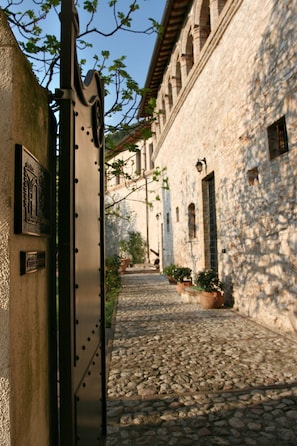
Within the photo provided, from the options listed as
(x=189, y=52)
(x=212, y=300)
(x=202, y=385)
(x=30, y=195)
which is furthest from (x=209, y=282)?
(x=189, y=52)

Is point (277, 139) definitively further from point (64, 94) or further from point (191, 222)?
point (191, 222)

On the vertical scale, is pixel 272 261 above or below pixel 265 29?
A: below

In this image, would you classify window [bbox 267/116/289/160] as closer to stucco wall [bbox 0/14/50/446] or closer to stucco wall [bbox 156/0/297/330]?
stucco wall [bbox 156/0/297/330]

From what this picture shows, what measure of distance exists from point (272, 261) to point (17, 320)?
495 cm

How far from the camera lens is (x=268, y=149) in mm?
5391

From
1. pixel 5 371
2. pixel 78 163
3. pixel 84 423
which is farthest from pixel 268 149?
pixel 5 371

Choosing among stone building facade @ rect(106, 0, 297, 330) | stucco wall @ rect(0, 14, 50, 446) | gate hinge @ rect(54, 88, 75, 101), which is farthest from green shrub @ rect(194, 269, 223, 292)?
gate hinge @ rect(54, 88, 75, 101)

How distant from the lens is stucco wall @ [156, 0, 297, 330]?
191 inches

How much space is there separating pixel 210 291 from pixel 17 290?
6.60 metres

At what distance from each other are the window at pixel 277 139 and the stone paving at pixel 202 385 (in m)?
2.80

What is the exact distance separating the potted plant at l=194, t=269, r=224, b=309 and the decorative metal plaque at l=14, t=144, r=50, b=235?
6.17 metres

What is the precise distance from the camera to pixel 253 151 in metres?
5.91

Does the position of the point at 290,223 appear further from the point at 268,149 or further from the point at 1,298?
the point at 1,298

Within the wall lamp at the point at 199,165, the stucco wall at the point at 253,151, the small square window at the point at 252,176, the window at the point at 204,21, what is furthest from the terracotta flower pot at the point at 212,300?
the window at the point at 204,21
